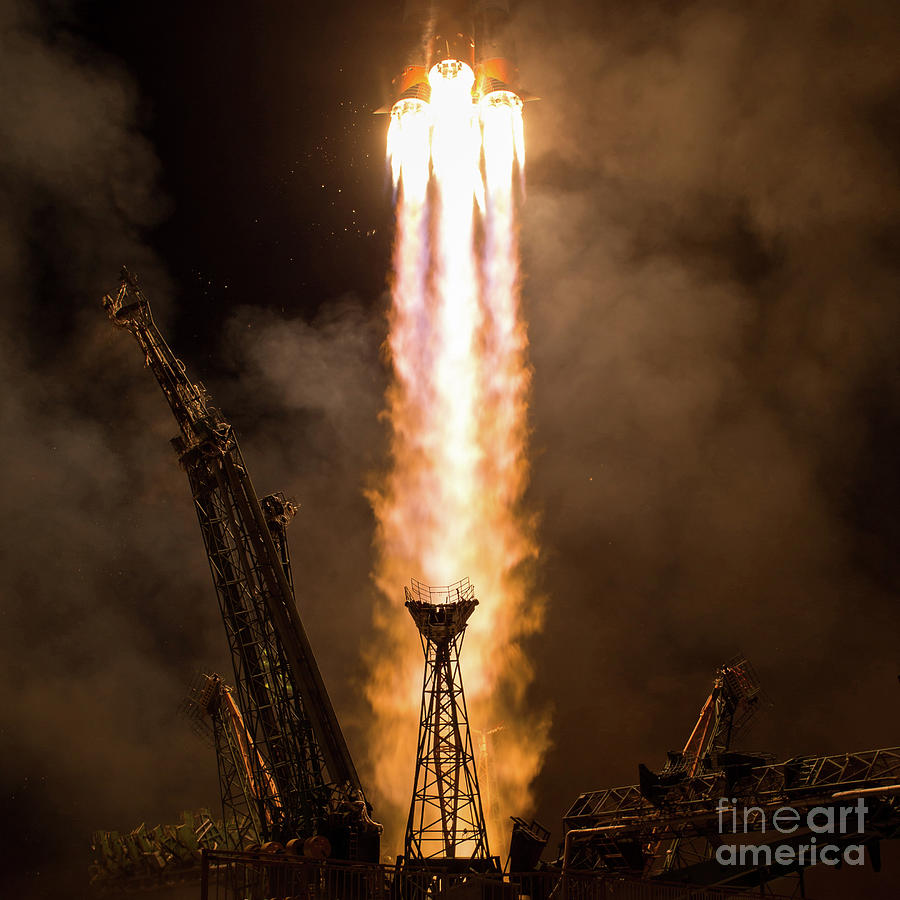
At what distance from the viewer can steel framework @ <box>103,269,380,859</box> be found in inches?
1323

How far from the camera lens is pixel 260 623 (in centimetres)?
3506

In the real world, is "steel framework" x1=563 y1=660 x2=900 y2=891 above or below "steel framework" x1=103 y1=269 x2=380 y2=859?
below

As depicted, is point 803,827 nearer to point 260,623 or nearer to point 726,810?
point 726,810

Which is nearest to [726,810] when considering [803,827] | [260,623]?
[803,827]

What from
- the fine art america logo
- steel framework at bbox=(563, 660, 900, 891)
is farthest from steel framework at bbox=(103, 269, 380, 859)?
the fine art america logo

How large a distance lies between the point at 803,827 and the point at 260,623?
63.3 feet

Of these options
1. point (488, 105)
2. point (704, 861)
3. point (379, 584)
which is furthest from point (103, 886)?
point (488, 105)

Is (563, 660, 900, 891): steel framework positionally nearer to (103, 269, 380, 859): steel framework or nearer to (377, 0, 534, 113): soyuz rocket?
(103, 269, 380, 859): steel framework

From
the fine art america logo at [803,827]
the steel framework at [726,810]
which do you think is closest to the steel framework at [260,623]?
the steel framework at [726,810]

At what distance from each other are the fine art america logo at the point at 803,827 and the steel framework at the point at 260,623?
12.7 metres

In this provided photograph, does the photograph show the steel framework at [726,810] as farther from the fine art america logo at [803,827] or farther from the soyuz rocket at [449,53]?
the soyuz rocket at [449,53]

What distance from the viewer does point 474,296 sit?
162ft

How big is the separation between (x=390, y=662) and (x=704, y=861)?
2755cm

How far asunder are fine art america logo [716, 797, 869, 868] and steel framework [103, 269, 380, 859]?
499 inches
